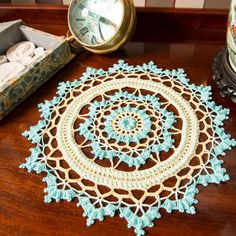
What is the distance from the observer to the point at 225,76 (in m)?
0.62

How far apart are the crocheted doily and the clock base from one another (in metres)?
0.03

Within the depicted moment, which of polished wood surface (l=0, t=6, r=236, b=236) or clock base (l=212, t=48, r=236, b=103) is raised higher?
clock base (l=212, t=48, r=236, b=103)

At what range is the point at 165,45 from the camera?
30.6 inches

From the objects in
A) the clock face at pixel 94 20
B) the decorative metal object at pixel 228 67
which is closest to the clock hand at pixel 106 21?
the clock face at pixel 94 20

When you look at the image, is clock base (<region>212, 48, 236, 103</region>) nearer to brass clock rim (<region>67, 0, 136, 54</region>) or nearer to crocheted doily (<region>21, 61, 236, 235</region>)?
crocheted doily (<region>21, 61, 236, 235</region>)

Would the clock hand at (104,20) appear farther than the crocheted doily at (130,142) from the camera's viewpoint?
Yes

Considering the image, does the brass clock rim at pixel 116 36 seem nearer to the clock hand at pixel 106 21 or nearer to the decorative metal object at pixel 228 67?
the clock hand at pixel 106 21

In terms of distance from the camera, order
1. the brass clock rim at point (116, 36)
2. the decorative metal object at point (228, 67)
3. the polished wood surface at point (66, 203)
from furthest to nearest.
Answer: the brass clock rim at point (116, 36), the decorative metal object at point (228, 67), the polished wood surface at point (66, 203)

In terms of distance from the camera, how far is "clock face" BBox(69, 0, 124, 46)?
706 millimetres

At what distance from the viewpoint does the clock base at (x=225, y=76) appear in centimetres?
61

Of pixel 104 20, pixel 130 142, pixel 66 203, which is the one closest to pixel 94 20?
pixel 104 20

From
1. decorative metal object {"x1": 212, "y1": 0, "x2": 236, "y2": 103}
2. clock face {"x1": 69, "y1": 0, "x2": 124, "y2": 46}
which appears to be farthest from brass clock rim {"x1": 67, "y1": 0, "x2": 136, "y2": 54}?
decorative metal object {"x1": 212, "y1": 0, "x2": 236, "y2": 103}

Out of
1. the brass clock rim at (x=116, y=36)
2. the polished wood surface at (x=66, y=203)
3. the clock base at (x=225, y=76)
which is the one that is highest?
the brass clock rim at (x=116, y=36)

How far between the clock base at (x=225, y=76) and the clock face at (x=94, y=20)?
9.5 inches
